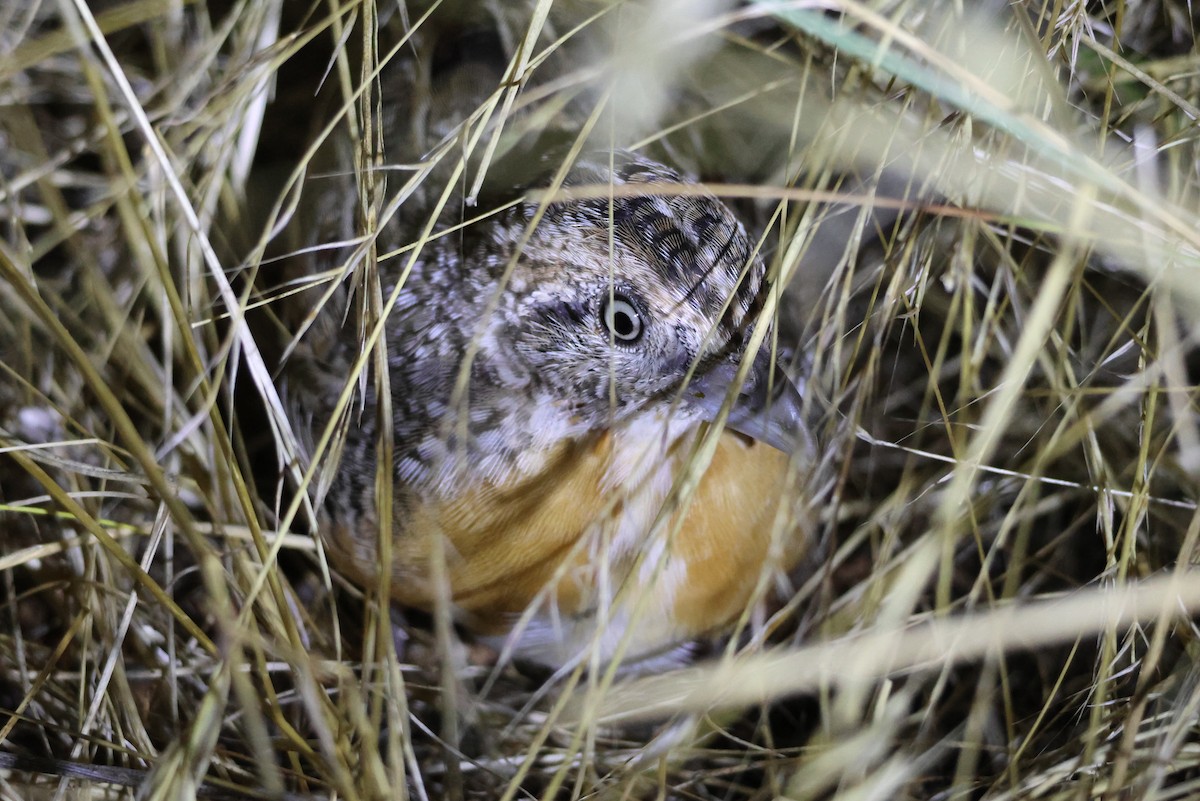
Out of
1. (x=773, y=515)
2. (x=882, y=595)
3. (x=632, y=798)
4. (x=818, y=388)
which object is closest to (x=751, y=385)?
(x=818, y=388)

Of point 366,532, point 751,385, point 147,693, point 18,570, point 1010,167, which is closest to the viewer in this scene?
point 751,385

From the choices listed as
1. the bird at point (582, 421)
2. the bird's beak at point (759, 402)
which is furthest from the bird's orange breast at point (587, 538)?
the bird's beak at point (759, 402)

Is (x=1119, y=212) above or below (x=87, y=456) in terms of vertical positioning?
above

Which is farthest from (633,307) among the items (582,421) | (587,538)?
(587,538)

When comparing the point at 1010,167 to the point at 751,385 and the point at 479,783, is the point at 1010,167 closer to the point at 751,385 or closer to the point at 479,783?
the point at 751,385

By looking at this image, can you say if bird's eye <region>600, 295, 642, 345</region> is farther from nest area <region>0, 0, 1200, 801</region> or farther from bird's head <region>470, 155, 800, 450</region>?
nest area <region>0, 0, 1200, 801</region>

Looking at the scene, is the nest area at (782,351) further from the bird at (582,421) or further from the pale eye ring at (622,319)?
the pale eye ring at (622,319)
